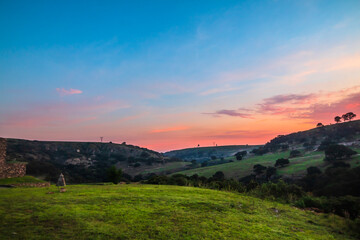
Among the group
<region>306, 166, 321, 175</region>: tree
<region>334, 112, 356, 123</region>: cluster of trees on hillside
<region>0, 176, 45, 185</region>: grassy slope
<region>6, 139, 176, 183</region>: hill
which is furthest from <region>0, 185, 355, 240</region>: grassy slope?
<region>334, 112, 356, 123</region>: cluster of trees on hillside

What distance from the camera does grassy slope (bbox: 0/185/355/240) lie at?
7.86 meters

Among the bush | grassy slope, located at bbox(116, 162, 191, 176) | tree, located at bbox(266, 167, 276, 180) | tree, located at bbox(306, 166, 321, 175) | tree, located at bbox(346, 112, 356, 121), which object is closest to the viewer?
the bush

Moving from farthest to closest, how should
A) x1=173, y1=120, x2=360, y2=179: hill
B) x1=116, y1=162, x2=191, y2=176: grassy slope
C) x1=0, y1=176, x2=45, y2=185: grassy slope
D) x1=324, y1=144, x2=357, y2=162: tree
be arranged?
x1=116, y1=162, x2=191, y2=176: grassy slope → x1=173, y1=120, x2=360, y2=179: hill → x1=324, y1=144, x2=357, y2=162: tree → x1=0, y1=176, x2=45, y2=185: grassy slope

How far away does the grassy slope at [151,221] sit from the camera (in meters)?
7.86

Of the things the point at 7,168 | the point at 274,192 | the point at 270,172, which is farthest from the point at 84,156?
the point at 274,192

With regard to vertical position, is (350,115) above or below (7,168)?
above

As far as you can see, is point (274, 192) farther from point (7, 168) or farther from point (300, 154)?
point (300, 154)

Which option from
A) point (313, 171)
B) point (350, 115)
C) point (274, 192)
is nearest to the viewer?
point (274, 192)

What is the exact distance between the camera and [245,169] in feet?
283

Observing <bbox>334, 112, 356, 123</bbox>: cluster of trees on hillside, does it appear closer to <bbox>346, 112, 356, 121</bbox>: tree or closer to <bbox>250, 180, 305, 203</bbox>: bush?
<bbox>346, 112, 356, 121</bbox>: tree

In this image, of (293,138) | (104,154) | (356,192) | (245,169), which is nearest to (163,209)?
(356,192)

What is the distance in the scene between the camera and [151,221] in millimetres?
9383

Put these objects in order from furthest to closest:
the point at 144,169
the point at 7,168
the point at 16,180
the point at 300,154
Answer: the point at 144,169 → the point at 300,154 → the point at 7,168 → the point at 16,180

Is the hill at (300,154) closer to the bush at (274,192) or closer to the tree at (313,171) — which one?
the tree at (313,171)
